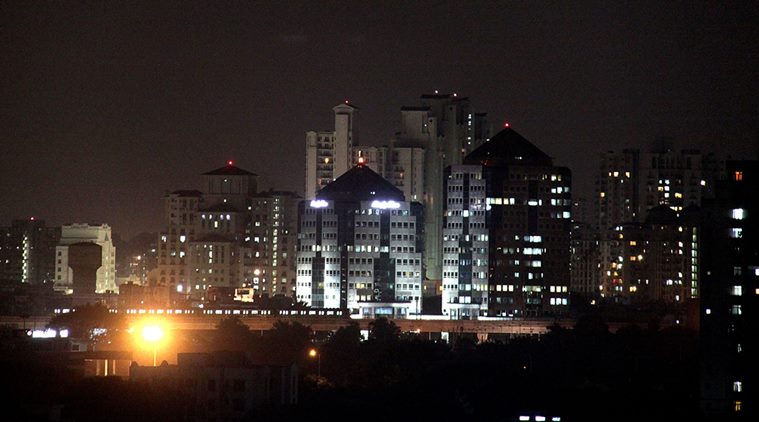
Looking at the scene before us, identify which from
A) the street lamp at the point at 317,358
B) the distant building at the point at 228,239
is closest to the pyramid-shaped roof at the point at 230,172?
the distant building at the point at 228,239

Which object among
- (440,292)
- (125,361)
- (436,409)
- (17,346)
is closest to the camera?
(436,409)

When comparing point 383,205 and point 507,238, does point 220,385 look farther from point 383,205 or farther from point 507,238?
point 383,205

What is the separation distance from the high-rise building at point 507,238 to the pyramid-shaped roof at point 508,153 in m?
0.09

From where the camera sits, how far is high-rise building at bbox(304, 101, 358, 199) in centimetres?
12681

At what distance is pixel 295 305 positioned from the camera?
114 m

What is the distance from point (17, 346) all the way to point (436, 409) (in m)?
15.6

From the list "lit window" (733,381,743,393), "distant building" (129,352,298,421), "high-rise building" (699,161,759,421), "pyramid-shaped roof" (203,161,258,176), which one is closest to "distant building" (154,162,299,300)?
"pyramid-shaped roof" (203,161,258,176)

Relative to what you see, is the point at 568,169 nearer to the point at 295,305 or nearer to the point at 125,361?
the point at 295,305

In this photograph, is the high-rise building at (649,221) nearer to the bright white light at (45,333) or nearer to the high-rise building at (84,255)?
the high-rise building at (84,255)

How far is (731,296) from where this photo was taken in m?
64.1

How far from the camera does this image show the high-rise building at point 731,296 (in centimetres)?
6253

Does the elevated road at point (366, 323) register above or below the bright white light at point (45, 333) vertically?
above

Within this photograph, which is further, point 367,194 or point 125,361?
point 367,194

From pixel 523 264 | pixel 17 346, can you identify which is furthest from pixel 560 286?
pixel 17 346
